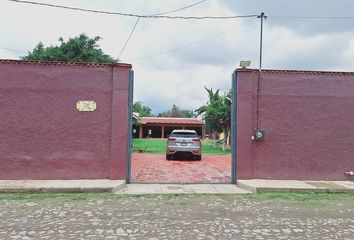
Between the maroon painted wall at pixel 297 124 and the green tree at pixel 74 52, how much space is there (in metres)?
22.5

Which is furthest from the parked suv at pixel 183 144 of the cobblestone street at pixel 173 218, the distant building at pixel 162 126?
the distant building at pixel 162 126

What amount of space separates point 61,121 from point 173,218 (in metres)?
5.08

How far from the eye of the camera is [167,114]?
91.8 meters

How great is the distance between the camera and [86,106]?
10.0 meters

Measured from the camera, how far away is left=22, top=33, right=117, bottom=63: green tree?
31078mm

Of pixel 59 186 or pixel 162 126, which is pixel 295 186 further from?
pixel 162 126

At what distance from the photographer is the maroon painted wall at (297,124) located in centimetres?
1036

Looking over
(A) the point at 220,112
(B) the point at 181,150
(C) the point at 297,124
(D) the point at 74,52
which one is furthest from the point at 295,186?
(D) the point at 74,52

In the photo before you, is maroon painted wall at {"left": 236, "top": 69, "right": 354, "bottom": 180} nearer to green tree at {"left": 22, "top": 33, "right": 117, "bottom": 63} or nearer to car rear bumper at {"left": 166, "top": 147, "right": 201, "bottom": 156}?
car rear bumper at {"left": 166, "top": 147, "right": 201, "bottom": 156}

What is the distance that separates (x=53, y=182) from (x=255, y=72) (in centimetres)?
648

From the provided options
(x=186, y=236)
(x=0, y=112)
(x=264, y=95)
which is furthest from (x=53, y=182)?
(x=264, y=95)

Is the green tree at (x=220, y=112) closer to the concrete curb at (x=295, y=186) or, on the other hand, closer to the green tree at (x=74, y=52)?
the green tree at (x=74, y=52)

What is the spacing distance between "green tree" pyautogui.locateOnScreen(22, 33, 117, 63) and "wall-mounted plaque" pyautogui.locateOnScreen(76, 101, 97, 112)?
21626 millimetres

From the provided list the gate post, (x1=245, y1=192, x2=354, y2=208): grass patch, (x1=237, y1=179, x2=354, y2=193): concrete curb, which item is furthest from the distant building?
(x1=245, y1=192, x2=354, y2=208): grass patch
